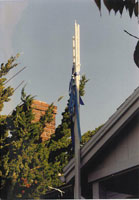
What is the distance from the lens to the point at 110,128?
521 centimetres

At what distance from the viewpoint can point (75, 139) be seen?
19.6 ft

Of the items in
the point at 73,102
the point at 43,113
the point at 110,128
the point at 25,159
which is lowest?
the point at 110,128

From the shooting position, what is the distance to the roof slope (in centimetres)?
486

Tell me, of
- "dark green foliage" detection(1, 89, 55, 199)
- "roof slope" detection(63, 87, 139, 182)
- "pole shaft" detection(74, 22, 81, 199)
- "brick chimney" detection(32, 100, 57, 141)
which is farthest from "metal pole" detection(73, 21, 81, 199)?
"brick chimney" detection(32, 100, 57, 141)

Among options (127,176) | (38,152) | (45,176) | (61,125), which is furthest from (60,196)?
(127,176)

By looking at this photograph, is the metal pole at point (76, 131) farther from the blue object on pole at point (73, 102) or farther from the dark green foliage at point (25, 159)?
the dark green foliage at point (25, 159)

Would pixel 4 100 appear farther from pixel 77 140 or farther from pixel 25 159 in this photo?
pixel 77 140

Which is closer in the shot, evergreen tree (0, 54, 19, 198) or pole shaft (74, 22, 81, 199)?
pole shaft (74, 22, 81, 199)

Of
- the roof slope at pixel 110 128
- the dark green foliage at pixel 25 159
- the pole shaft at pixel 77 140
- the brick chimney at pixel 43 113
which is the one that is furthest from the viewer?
the brick chimney at pixel 43 113

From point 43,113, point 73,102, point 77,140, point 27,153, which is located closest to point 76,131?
point 77,140

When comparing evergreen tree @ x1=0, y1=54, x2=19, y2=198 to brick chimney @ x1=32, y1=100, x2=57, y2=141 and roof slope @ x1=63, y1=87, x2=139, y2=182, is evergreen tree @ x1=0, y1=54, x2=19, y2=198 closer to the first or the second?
brick chimney @ x1=32, y1=100, x2=57, y2=141

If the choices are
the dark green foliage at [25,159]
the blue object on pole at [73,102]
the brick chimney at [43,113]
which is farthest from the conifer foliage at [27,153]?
the blue object on pole at [73,102]

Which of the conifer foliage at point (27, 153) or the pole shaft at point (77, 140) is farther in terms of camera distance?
the conifer foliage at point (27, 153)

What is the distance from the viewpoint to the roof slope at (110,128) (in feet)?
16.0
